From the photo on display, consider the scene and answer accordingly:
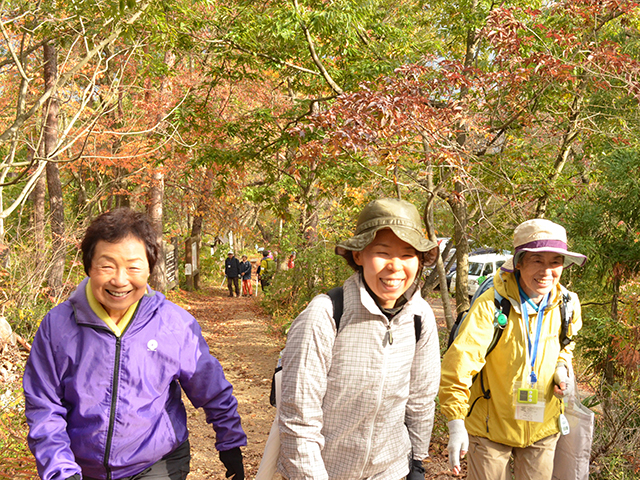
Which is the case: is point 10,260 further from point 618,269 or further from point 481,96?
point 618,269

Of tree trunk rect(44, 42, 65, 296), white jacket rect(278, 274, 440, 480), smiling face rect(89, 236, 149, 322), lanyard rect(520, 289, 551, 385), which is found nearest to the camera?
white jacket rect(278, 274, 440, 480)

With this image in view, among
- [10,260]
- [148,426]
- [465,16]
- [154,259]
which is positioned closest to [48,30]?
[10,260]

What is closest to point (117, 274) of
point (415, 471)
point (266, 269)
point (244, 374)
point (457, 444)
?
point (415, 471)

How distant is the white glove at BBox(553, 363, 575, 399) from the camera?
2.62 m

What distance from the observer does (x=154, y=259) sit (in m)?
2.31

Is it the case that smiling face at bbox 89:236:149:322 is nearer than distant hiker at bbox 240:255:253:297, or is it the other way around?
smiling face at bbox 89:236:149:322

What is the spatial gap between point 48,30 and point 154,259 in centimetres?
682

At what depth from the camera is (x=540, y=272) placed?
8.50ft

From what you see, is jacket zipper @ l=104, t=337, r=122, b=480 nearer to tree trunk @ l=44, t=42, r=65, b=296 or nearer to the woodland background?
the woodland background

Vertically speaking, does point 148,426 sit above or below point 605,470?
above

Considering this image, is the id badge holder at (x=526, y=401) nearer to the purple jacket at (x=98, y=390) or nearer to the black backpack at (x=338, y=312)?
the black backpack at (x=338, y=312)

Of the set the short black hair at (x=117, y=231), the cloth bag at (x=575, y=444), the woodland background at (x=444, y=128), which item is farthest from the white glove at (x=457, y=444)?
the woodland background at (x=444, y=128)

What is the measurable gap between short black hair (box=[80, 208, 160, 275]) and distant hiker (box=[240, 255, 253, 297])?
17.9m

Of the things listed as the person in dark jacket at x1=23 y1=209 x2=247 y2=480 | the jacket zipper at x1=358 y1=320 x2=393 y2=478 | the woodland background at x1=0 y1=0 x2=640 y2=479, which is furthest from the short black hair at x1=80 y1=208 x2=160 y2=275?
the woodland background at x1=0 y1=0 x2=640 y2=479
